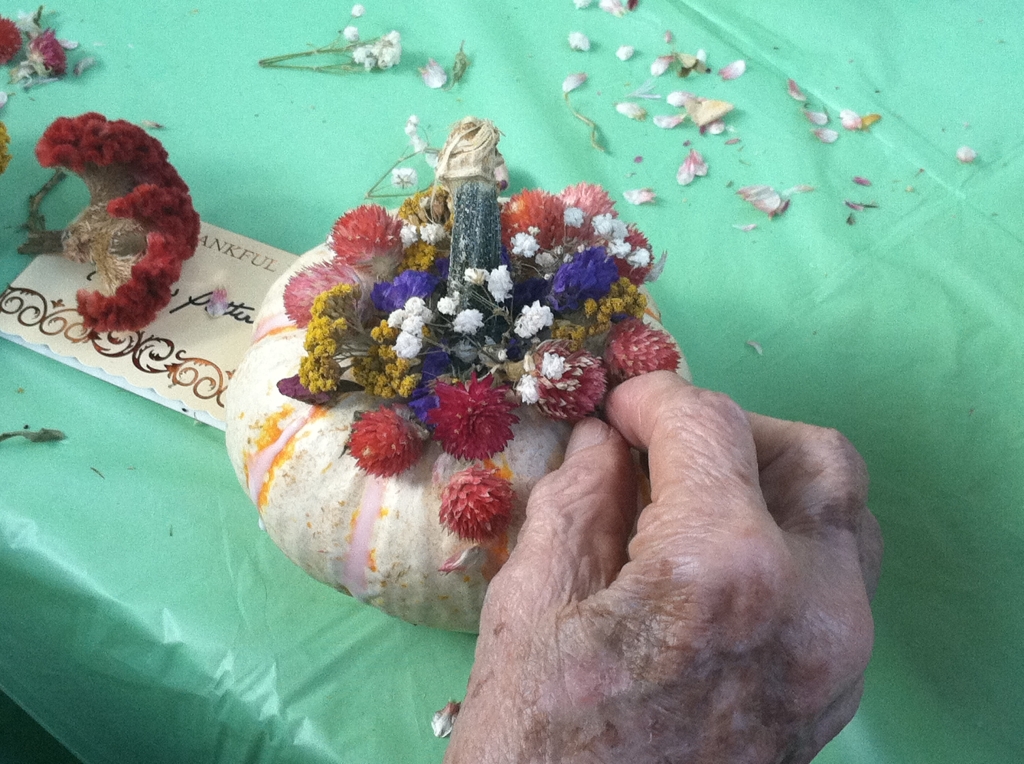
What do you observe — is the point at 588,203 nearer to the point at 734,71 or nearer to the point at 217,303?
the point at 217,303

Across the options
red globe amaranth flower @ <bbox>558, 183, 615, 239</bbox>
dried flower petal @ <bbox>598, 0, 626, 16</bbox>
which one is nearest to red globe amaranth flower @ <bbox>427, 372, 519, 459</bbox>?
red globe amaranth flower @ <bbox>558, 183, 615, 239</bbox>

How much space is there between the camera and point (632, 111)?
150 centimetres

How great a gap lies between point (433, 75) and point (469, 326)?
97 centimetres

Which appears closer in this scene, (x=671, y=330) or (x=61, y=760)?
(x=61, y=760)

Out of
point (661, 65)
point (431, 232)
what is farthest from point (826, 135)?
point (431, 232)

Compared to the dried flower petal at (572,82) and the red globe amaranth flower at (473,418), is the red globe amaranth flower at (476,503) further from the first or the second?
the dried flower petal at (572,82)

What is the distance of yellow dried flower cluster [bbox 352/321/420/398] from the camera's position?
753 millimetres

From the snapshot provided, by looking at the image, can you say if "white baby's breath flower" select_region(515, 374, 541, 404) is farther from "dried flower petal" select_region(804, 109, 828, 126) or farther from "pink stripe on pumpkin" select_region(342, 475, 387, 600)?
"dried flower petal" select_region(804, 109, 828, 126)

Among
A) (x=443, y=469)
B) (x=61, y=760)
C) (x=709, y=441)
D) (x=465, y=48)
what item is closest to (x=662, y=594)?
(x=709, y=441)

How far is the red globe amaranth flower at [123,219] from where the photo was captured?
1200 mm

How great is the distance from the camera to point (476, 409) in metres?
0.72

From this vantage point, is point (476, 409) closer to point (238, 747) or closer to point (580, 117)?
point (238, 747)

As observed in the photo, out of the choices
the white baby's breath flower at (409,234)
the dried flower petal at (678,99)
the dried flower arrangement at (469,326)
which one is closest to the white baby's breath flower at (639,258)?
the dried flower arrangement at (469,326)

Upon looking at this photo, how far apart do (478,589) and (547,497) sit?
190 mm
